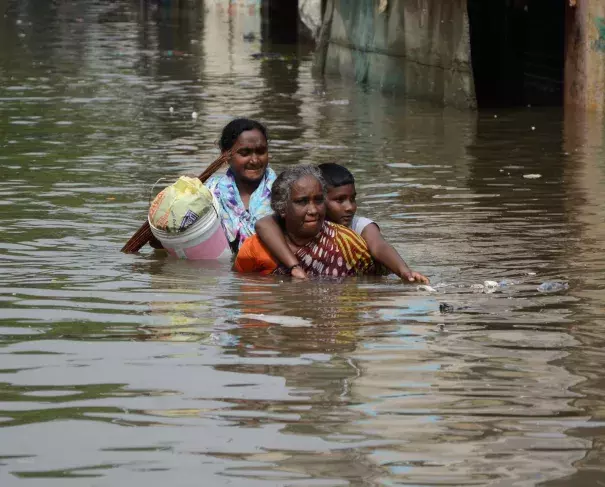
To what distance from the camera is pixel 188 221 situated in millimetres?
7562

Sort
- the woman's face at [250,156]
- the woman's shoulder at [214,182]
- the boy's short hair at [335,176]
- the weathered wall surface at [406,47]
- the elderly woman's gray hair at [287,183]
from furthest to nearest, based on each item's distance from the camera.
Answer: the weathered wall surface at [406,47], the woman's shoulder at [214,182], the woman's face at [250,156], the boy's short hair at [335,176], the elderly woman's gray hair at [287,183]

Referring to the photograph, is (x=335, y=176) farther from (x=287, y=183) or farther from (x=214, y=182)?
(x=214, y=182)

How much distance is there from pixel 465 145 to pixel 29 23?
21.7 metres

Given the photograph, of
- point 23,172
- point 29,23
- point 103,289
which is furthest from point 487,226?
point 29,23

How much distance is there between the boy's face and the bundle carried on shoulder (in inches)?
31.5

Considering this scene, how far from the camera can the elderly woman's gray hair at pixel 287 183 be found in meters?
6.98

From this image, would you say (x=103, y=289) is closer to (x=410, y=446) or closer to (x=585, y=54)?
(x=410, y=446)

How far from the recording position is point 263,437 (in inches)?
166

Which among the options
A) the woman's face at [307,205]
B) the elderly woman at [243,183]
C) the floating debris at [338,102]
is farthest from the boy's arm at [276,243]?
the floating debris at [338,102]

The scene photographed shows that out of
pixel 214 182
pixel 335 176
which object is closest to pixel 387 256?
pixel 335 176

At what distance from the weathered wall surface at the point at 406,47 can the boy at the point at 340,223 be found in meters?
8.93

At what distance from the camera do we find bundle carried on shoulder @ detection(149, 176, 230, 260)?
7.50 metres

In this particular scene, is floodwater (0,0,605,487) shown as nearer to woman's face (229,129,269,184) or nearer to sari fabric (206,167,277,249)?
sari fabric (206,167,277,249)

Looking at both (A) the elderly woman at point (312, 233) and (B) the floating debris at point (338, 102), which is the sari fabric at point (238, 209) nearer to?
(A) the elderly woman at point (312, 233)
